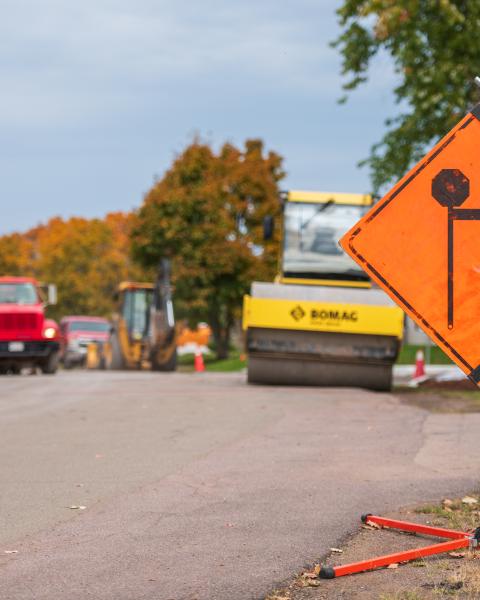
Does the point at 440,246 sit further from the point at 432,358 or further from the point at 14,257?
the point at 14,257

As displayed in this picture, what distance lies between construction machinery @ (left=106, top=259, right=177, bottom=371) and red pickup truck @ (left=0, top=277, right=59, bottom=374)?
451cm

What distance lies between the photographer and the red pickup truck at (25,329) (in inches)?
1056

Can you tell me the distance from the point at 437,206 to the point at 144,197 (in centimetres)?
4744

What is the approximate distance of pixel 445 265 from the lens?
561cm

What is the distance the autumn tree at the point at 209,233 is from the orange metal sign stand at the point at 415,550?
43.3 metres

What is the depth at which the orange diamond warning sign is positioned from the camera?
5.57 m

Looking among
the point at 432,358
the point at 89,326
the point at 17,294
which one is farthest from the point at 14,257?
the point at 17,294

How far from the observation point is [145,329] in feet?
108

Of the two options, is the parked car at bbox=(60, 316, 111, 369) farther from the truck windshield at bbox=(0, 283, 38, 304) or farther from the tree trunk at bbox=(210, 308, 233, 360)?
the truck windshield at bbox=(0, 283, 38, 304)

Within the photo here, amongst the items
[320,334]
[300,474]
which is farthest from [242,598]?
[320,334]

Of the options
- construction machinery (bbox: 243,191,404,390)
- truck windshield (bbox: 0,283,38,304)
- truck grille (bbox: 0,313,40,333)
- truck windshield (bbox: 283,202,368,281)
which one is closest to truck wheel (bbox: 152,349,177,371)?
truck windshield (bbox: 0,283,38,304)

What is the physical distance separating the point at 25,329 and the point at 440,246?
877 inches

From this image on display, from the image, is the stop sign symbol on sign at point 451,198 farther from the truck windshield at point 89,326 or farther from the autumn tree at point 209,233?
the autumn tree at point 209,233

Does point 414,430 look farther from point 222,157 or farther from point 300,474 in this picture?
point 222,157
